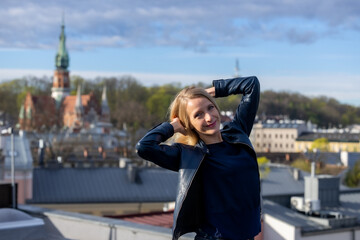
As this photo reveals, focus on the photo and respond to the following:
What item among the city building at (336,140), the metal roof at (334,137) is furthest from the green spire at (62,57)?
the metal roof at (334,137)

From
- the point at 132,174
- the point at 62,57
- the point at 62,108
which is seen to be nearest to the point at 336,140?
the point at 62,108

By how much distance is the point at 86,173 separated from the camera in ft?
92.4

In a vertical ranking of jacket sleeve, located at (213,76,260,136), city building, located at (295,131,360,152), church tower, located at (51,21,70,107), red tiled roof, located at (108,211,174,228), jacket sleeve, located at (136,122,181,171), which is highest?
church tower, located at (51,21,70,107)

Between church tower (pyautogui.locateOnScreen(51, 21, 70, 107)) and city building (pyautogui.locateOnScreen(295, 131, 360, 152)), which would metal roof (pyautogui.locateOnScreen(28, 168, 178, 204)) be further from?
church tower (pyautogui.locateOnScreen(51, 21, 70, 107))

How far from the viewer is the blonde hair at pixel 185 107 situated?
2.98m

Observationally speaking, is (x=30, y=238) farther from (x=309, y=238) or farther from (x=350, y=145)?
(x=350, y=145)

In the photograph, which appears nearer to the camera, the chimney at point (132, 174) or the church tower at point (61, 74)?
the chimney at point (132, 174)

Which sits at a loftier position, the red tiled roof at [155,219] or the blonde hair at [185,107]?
the blonde hair at [185,107]

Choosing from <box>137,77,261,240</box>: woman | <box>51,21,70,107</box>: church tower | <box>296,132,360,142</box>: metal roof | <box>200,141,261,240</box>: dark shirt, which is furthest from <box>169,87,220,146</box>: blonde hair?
<box>51,21,70,107</box>: church tower

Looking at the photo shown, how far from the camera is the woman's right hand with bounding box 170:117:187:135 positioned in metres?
2.97

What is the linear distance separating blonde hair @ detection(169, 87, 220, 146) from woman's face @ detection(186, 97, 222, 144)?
0.7 inches

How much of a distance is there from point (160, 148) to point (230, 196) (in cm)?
35

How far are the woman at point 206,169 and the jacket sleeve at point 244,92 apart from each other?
0.54ft

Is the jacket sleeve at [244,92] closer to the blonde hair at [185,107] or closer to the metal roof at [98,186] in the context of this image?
the blonde hair at [185,107]
